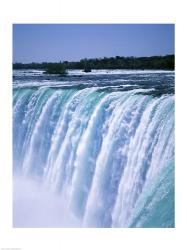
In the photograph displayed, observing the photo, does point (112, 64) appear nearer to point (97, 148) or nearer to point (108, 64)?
point (108, 64)

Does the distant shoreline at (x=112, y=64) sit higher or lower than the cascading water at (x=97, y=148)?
higher

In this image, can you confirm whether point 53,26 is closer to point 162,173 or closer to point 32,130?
point 32,130

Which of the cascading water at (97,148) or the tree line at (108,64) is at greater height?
the tree line at (108,64)

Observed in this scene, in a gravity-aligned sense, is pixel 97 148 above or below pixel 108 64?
below

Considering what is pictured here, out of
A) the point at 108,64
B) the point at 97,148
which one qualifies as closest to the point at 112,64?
the point at 108,64
